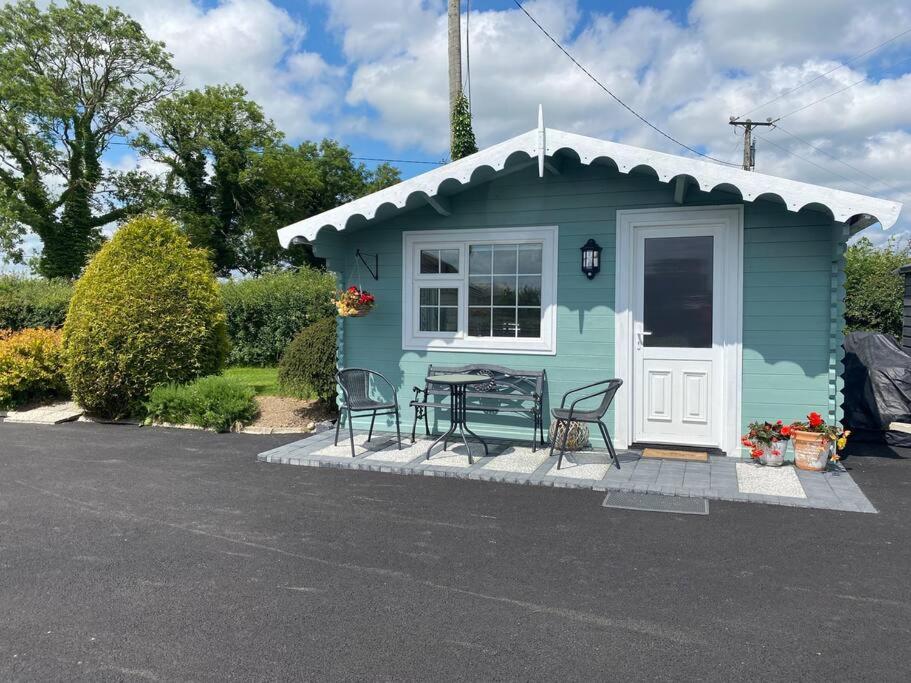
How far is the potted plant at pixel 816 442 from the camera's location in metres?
5.08

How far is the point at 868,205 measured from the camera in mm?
4559

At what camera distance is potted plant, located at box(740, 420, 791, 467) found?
525 cm

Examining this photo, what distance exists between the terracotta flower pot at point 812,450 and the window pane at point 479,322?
286 centimetres

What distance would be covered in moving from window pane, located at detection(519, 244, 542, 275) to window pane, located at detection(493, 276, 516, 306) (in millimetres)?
154

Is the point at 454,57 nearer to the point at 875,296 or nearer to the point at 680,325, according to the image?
the point at 680,325

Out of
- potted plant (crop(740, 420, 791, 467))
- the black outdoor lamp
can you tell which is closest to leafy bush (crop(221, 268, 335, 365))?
the black outdoor lamp

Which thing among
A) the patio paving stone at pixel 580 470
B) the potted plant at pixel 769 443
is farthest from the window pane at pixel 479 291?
the potted plant at pixel 769 443

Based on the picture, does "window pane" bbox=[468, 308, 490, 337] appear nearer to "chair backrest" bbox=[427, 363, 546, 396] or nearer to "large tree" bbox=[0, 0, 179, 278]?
"chair backrest" bbox=[427, 363, 546, 396]

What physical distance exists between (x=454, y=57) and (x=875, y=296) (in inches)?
334

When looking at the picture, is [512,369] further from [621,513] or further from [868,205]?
[868,205]

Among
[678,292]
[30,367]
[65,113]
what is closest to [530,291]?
[678,292]

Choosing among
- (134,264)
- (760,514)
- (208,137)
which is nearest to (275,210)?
(208,137)

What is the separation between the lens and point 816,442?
16.7 feet

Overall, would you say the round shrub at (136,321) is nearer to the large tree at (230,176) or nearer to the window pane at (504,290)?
the window pane at (504,290)
